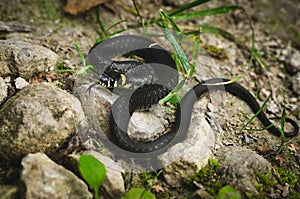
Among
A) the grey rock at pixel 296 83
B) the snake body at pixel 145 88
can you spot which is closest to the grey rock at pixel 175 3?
the snake body at pixel 145 88

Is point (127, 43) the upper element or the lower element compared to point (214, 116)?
upper

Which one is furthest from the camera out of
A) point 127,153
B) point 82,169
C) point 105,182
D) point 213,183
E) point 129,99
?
point 129,99

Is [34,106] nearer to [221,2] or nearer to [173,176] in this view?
[173,176]

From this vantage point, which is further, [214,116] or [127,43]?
[127,43]

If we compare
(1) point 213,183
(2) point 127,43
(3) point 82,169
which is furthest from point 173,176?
(2) point 127,43

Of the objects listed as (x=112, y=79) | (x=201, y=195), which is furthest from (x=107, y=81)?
(x=201, y=195)

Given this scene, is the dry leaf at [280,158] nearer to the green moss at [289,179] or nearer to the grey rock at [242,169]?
the green moss at [289,179]

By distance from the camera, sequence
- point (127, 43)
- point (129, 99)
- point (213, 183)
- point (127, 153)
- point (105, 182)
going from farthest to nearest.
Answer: point (127, 43) → point (129, 99) → point (127, 153) → point (213, 183) → point (105, 182)

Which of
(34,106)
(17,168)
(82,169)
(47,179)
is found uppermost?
(34,106)
